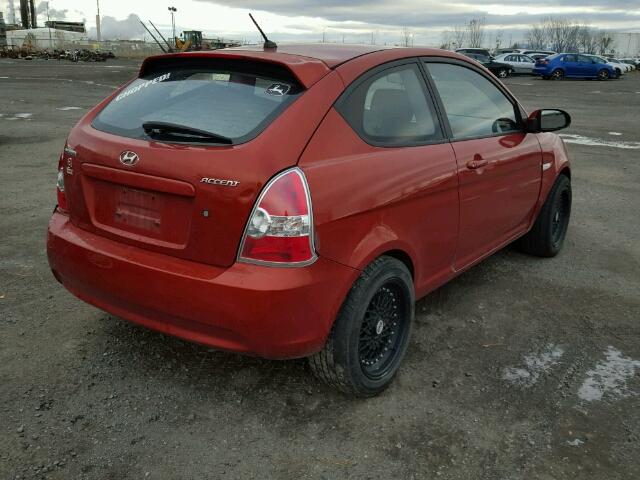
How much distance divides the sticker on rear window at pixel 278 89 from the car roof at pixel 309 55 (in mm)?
71

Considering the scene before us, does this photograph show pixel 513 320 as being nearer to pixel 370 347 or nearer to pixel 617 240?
pixel 370 347

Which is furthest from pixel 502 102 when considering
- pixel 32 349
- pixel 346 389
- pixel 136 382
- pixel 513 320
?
pixel 32 349

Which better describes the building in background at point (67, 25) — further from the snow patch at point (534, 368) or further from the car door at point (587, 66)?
the snow patch at point (534, 368)

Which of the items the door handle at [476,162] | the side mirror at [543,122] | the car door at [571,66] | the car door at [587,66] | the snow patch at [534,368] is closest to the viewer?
the snow patch at [534,368]

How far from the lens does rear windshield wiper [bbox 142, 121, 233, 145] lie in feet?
8.05

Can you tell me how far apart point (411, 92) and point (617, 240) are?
3261 mm

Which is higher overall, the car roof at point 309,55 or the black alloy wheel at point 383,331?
the car roof at point 309,55

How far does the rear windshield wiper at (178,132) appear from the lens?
8.05ft

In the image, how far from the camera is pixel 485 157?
351 centimetres

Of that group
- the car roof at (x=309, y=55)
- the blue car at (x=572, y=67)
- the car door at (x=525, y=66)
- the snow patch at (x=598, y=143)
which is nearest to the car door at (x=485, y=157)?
the car roof at (x=309, y=55)

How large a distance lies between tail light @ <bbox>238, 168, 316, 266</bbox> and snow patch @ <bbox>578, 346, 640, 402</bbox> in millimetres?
1674

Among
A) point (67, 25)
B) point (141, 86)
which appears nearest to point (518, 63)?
point (141, 86)

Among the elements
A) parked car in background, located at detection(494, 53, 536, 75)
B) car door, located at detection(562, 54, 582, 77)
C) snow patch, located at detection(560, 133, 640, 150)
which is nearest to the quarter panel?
snow patch, located at detection(560, 133, 640, 150)

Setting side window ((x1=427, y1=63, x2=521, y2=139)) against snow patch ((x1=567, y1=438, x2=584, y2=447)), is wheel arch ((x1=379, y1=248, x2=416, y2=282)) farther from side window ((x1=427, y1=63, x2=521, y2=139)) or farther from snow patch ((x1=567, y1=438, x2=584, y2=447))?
snow patch ((x1=567, y1=438, x2=584, y2=447))
